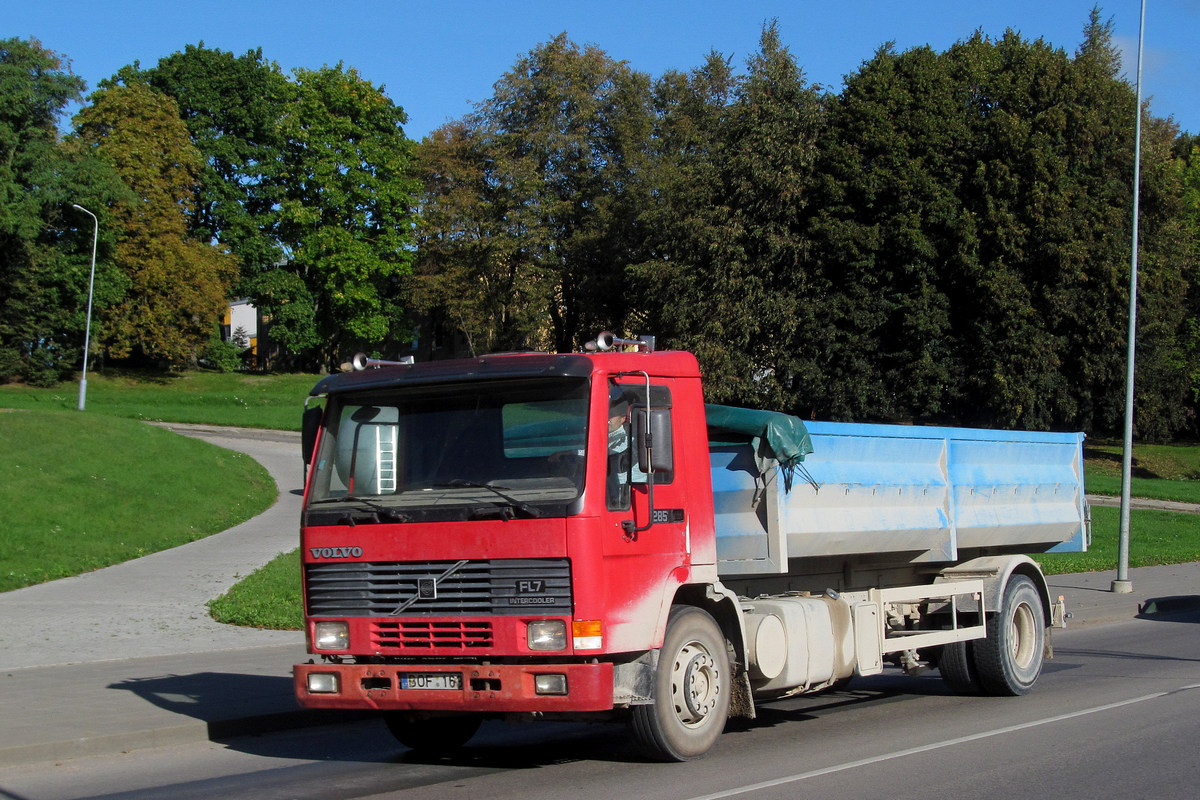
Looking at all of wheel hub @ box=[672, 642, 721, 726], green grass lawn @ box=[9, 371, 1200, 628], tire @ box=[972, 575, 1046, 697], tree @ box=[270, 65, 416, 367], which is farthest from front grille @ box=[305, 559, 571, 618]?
tree @ box=[270, 65, 416, 367]

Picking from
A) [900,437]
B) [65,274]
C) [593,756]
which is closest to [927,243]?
[900,437]

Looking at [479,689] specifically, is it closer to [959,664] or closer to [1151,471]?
Result: [959,664]

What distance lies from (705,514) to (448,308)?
52.3m

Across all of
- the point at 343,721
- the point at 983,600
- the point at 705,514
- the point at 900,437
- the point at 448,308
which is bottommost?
the point at 343,721

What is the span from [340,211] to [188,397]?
641 inches

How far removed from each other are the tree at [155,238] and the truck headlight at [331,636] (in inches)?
2254

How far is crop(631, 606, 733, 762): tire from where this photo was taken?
298 inches

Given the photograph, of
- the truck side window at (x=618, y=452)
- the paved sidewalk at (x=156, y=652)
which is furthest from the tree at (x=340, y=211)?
the truck side window at (x=618, y=452)

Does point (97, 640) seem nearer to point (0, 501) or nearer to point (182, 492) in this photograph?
point (0, 501)

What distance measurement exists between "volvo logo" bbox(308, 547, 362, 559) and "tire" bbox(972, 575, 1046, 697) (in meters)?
6.29

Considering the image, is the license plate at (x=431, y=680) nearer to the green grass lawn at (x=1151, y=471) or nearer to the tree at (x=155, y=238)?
the green grass lawn at (x=1151, y=471)

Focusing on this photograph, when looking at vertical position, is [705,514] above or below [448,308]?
below

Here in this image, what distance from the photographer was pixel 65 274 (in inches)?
2393

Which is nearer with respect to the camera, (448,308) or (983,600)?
(983,600)
